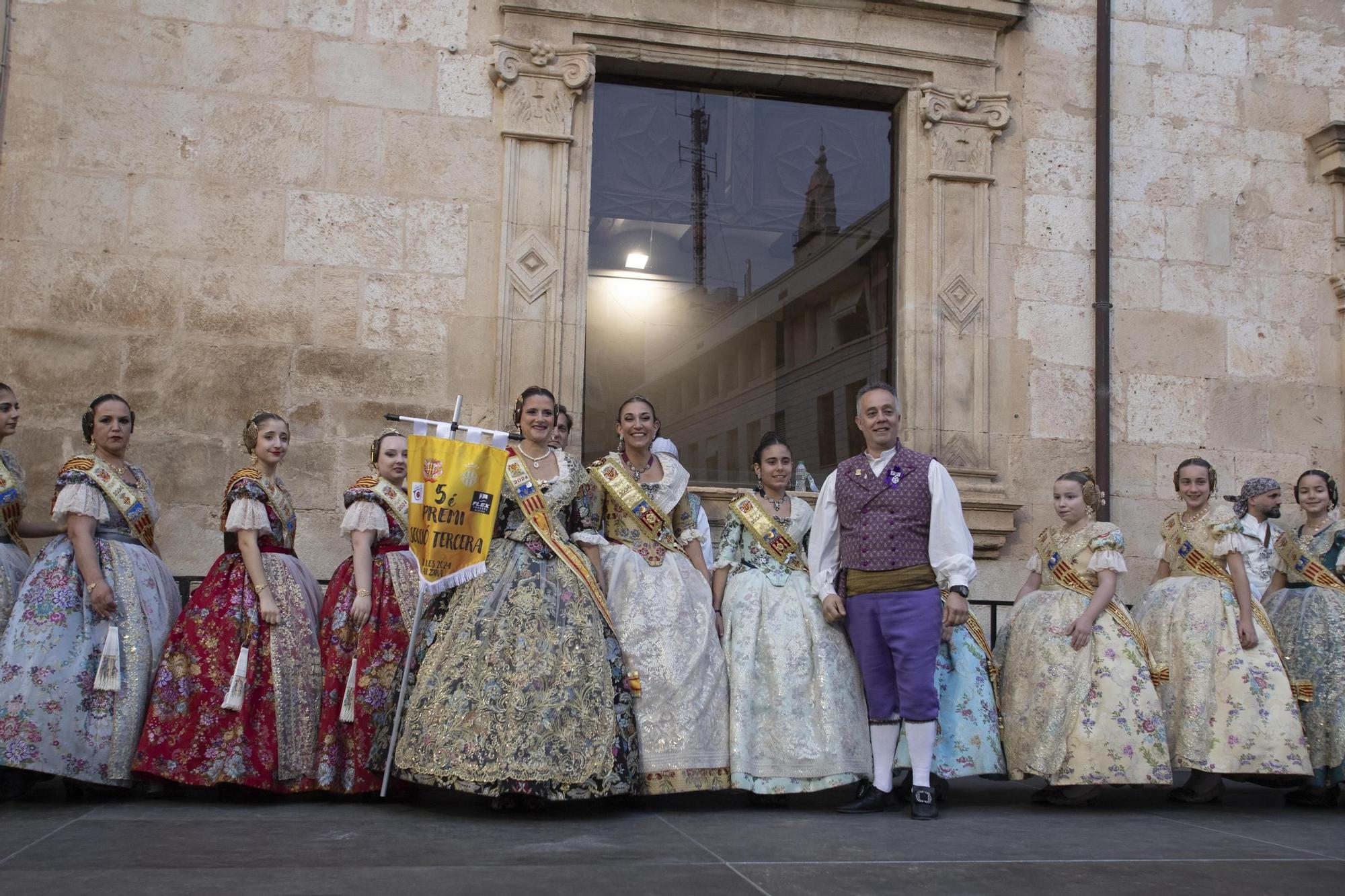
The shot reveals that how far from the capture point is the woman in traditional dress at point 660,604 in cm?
556

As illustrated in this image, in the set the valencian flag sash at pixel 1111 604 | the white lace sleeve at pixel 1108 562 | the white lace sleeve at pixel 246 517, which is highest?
the white lace sleeve at pixel 246 517

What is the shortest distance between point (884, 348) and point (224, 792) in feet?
16.6

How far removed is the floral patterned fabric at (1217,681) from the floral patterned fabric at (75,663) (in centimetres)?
457

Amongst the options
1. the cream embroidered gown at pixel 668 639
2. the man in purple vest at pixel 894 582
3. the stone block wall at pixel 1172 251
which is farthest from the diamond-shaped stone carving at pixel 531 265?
the stone block wall at pixel 1172 251

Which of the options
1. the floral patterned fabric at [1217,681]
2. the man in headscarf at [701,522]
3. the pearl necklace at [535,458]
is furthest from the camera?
the man in headscarf at [701,522]

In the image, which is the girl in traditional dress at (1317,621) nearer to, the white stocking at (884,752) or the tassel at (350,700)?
the white stocking at (884,752)

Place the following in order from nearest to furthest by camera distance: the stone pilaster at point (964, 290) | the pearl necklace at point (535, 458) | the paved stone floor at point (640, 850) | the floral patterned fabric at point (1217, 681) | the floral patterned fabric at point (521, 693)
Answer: the paved stone floor at point (640, 850) < the floral patterned fabric at point (521, 693) < the pearl necklace at point (535, 458) < the floral patterned fabric at point (1217, 681) < the stone pilaster at point (964, 290)

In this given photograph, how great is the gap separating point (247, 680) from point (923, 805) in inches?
114

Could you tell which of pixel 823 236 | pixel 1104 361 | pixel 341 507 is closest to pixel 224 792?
pixel 341 507

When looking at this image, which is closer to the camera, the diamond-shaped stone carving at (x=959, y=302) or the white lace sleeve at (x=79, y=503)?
the white lace sleeve at (x=79, y=503)

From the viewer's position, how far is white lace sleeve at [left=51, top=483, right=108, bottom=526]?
567 cm

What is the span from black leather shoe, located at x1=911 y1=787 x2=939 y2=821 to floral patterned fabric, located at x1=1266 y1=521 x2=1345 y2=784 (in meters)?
2.20

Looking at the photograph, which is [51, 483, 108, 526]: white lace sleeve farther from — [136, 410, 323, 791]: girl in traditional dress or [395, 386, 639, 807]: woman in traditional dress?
[395, 386, 639, 807]: woman in traditional dress

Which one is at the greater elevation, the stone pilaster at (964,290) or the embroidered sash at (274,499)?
the stone pilaster at (964,290)
